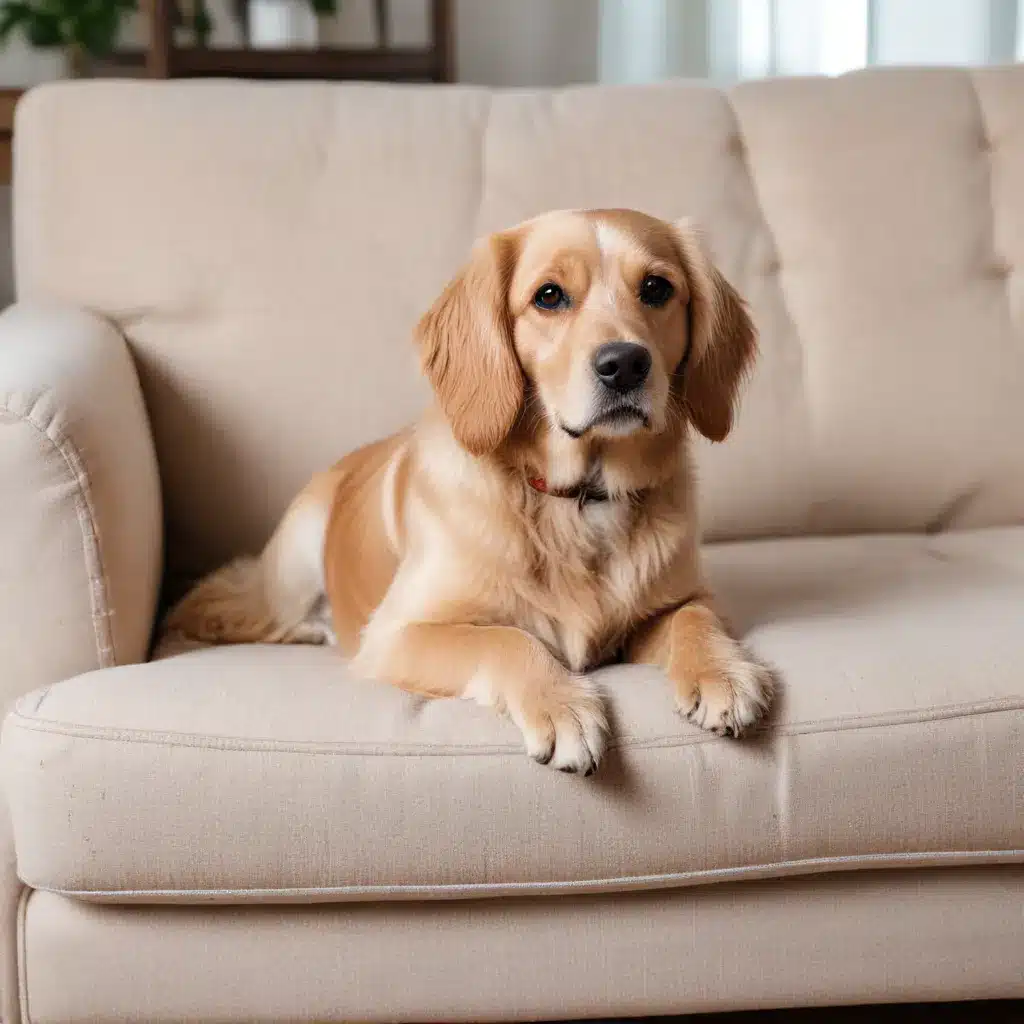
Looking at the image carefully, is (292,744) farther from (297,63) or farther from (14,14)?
(14,14)

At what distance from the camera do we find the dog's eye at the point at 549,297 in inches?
62.0

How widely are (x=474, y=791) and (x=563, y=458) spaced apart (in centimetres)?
48

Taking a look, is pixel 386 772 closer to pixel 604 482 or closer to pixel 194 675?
pixel 194 675

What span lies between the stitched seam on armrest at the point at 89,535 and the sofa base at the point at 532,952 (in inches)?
11.5

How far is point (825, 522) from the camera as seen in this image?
2205mm

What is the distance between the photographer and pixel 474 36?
10.9 ft

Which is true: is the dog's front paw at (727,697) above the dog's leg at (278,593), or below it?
above

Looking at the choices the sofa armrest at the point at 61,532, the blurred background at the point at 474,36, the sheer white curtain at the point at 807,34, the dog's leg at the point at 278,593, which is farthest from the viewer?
the sheer white curtain at the point at 807,34

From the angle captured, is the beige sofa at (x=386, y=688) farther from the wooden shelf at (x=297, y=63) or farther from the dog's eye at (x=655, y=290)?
the wooden shelf at (x=297, y=63)

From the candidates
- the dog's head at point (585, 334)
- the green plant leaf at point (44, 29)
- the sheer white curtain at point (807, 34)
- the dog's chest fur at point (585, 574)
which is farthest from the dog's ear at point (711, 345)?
the green plant leaf at point (44, 29)

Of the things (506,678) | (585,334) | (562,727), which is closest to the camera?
(562,727)

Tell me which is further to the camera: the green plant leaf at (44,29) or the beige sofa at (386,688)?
the green plant leaf at (44,29)

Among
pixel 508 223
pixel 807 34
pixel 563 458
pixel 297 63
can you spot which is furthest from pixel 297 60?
pixel 563 458

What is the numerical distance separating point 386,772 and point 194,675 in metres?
0.28
